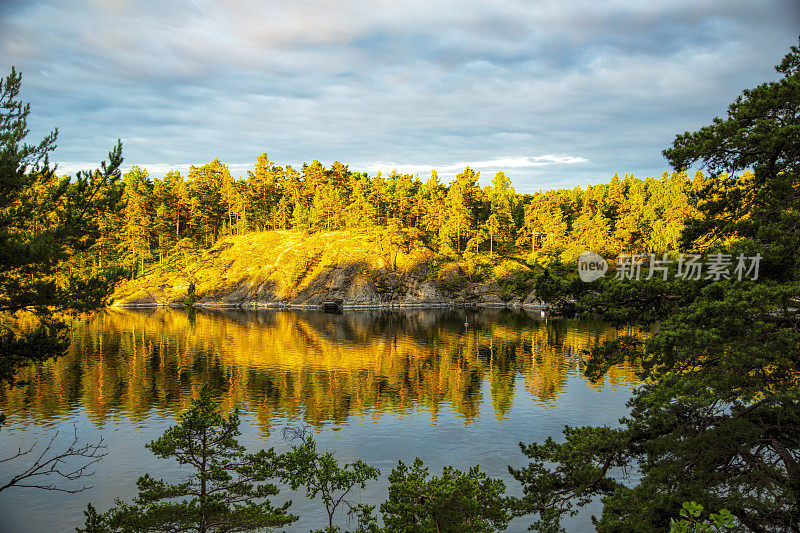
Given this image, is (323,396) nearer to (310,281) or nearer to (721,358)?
(721,358)

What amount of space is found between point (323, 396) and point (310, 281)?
254 ft

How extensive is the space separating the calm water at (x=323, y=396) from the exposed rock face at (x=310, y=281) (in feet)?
126

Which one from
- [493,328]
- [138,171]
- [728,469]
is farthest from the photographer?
[138,171]

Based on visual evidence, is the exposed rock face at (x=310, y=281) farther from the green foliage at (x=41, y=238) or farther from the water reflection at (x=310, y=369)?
the green foliage at (x=41, y=238)

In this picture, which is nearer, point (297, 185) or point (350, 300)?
point (350, 300)

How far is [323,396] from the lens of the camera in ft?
136

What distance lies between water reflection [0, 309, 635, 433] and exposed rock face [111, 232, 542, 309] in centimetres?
2806

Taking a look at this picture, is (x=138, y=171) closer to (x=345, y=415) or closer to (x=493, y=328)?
(x=493, y=328)

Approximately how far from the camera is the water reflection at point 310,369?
38938 mm

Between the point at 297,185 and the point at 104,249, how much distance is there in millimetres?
49359

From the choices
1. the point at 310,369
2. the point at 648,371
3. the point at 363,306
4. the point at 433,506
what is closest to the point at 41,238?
the point at 433,506

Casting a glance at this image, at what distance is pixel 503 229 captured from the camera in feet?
409

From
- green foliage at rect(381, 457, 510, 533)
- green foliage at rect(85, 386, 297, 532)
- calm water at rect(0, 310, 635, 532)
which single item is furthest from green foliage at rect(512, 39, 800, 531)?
calm water at rect(0, 310, 635, 532)

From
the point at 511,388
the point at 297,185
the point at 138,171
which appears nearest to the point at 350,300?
the point at 297,185
